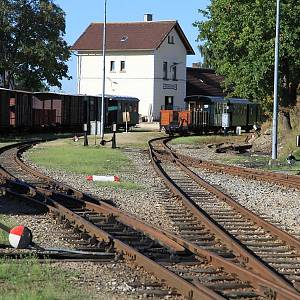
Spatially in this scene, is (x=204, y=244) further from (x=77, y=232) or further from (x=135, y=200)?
(x=135, y=200)

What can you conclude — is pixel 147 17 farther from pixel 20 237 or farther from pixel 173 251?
pixel 20 237

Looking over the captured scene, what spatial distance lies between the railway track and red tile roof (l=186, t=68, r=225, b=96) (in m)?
67.0

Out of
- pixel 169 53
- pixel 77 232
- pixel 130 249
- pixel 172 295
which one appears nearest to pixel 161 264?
pixel 130 249

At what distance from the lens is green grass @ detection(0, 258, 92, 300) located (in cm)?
645

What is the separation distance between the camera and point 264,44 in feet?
94.3

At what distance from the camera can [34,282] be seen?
6988 millimetres

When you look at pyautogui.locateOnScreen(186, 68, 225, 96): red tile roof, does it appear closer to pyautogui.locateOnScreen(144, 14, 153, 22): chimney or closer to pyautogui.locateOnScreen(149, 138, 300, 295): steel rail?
pyautogui.locateOnScreen(144, 14, 153, 22): chimney

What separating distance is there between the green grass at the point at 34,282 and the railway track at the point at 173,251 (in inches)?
34.0

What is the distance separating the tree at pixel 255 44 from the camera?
28172 mm

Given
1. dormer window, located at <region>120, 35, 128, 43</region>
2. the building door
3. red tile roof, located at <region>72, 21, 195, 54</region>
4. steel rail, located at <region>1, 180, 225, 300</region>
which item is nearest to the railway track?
steel rail, located at <region>1, 180, 225, 300</region>

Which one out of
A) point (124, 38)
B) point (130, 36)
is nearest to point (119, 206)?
point (124, 38)

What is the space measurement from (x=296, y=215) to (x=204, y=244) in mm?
3649

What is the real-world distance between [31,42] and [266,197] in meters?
55.9

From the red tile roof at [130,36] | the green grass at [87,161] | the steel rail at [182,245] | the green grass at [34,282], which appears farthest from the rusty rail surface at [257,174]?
the red tile roof at [130,36]
